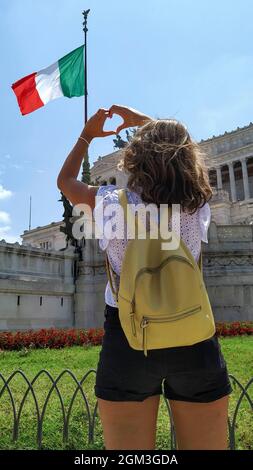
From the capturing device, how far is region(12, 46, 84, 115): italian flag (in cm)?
1833

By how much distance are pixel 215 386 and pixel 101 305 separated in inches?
621

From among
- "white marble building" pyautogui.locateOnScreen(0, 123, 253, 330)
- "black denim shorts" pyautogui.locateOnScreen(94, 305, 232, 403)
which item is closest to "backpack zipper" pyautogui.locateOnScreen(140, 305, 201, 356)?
"black denim shorts" pyautogui.locateOnScreen(94, 305, 232, 403)

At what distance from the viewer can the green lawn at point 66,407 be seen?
4.47 metres

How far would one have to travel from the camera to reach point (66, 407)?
558 centimetres

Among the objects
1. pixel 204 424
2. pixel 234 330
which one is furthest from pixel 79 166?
pixel 234 330

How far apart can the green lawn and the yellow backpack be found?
2.89 meters

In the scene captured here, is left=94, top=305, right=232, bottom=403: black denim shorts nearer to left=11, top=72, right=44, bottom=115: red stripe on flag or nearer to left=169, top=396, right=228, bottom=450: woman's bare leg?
left=169, top=396, right=228, bottom=450: woman's bare leg

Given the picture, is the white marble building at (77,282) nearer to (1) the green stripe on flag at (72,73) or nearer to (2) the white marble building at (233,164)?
(1) the green stripe on flag at (72,73)

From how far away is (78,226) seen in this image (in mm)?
17219

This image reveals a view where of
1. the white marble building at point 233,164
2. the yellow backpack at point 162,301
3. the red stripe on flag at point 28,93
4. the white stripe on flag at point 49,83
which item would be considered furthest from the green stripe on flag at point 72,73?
the white marble building at point 233,164

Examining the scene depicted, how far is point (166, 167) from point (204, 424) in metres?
1.28

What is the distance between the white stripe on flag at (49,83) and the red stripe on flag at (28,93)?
0.58 ft
